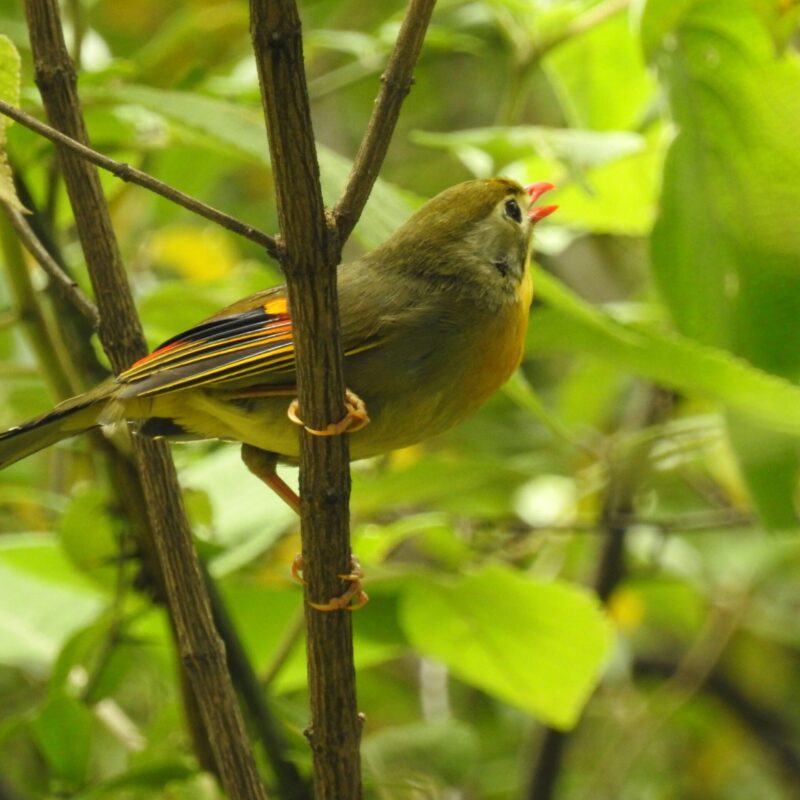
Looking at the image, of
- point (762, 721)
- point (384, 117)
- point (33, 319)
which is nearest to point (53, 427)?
point (33, 319)

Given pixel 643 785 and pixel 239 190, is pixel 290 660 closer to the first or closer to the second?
pixel 643 785

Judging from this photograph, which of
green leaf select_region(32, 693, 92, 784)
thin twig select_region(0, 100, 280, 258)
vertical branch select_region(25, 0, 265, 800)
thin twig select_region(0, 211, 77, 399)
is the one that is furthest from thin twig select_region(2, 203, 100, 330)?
green leaf select_region(32, 693, 92, 784)

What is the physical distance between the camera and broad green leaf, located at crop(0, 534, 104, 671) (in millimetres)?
2266

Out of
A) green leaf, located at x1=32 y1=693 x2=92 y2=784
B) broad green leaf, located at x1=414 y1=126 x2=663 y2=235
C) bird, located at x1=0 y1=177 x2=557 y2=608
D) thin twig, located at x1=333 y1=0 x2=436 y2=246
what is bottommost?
green leaf, located at x1=32 y1=693 x2=92 y2=784

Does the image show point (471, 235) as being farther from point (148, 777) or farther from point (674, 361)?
point (148, 777)

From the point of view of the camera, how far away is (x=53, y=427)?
1864 mm

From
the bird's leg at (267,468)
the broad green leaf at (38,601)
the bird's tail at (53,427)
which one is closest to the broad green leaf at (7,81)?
the bird's tail at (53,427)

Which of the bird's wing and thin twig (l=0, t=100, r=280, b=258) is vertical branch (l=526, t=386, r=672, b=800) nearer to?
the bird's wing

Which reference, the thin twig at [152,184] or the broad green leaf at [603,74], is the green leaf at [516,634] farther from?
the thin twig at [152,184]

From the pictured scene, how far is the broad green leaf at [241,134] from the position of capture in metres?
1.74

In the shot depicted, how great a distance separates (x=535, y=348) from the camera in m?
2.11

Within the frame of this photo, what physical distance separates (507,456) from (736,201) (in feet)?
4.70

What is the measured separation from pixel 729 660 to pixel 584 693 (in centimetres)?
196

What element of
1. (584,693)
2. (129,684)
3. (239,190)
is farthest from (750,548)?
(239,190)
